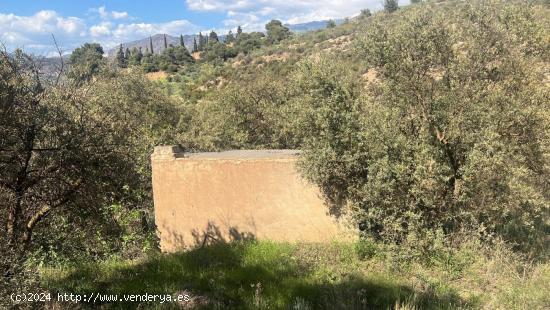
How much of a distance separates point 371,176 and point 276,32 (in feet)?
301

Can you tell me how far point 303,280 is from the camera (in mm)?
7762

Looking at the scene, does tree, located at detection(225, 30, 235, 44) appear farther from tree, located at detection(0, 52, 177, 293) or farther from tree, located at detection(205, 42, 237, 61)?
tree, located at detection(0, 52, 177, 293)

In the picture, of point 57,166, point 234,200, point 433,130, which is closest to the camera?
point 57,166

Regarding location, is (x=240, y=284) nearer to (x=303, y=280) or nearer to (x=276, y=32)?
(x=303, y=280)

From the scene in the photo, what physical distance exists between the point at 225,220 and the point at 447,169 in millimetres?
5564

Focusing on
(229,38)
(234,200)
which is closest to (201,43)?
(229,38)

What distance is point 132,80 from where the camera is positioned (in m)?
20.9

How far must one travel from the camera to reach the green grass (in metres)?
6.70

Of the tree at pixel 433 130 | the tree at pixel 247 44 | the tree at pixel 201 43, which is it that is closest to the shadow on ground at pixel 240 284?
the tree at pixel 433 130

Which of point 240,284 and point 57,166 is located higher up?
point 57,166

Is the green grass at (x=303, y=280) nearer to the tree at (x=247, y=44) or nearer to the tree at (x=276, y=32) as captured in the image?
Answer: the tree at (x=247, y=44)

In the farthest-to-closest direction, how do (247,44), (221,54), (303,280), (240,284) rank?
(247,44), (221,54), (303,280), (240,284)

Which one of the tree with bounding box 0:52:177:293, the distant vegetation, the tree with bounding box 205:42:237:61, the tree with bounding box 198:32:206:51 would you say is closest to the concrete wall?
the distant vegetation

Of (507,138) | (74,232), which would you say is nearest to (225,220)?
(74,232)
